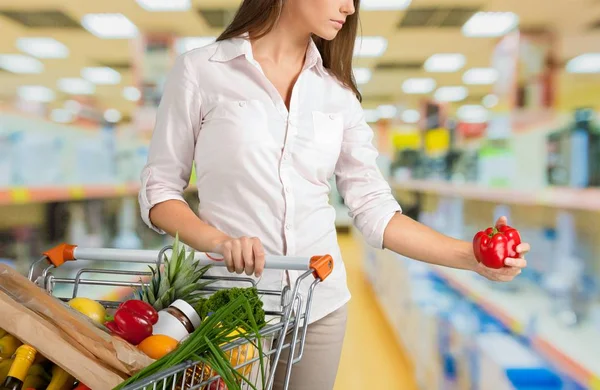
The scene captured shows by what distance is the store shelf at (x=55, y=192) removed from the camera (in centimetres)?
259

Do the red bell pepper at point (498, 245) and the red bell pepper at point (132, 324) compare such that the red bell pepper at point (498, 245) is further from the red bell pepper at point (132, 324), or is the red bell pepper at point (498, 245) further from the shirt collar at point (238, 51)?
the red bell pepper at point (132, 324)

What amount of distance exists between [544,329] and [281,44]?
150cm

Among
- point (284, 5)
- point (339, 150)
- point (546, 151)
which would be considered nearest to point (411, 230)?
point (339, 150)

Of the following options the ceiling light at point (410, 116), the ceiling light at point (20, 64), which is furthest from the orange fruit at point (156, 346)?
the ceiling light at point (410, 116)

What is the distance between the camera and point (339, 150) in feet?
5.29

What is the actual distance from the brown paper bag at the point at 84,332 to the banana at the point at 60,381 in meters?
0.09

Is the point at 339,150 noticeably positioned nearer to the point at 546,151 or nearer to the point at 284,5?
the point at 284,5

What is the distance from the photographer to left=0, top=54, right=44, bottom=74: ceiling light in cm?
998

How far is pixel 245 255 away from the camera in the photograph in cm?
120

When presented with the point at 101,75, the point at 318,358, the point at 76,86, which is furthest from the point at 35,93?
the point at 318,358

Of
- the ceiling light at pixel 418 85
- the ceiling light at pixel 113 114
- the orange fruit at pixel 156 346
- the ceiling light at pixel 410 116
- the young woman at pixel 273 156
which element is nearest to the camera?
the orange fruit at pixel 156 346

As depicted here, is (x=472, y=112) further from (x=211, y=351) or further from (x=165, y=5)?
(x=211, y=351)

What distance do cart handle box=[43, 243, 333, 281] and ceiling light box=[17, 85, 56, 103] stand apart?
39.8ft

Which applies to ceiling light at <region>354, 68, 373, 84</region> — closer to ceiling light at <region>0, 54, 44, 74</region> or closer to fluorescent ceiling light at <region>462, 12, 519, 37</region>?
fluorescent ceiling light at <region>462, 12, 519, 37</region>
